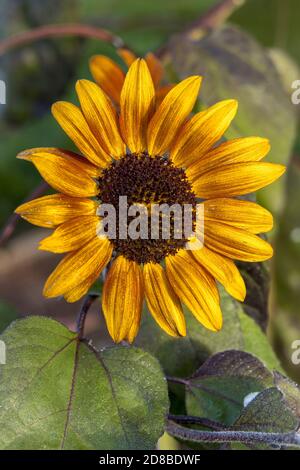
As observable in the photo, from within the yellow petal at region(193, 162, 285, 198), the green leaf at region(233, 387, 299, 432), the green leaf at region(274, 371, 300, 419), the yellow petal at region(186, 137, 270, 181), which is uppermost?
the yellow petal at region(186, 137, 270, 181)

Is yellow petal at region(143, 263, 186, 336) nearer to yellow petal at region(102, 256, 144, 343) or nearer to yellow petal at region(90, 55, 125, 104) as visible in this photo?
yellow petal at region(102, 256, 144, 343)

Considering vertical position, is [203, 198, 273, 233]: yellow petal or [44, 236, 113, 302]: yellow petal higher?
[203, 198, 273, 233]: yellow petal

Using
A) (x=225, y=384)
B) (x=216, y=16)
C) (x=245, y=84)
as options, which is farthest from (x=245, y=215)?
(x=216, y=16)

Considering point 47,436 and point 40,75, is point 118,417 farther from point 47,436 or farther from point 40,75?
point 40,75

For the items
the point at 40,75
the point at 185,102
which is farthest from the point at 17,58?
the point at 185,102

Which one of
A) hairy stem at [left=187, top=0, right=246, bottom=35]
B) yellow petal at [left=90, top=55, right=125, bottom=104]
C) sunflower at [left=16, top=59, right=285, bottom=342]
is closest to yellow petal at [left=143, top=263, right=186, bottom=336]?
sunflower at [left=16, top=59, right=285, bottom=342]

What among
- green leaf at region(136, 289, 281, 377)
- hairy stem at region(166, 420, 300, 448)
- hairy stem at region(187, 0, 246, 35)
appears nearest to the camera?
hairy stem at region(166, 420, 300, 448)
